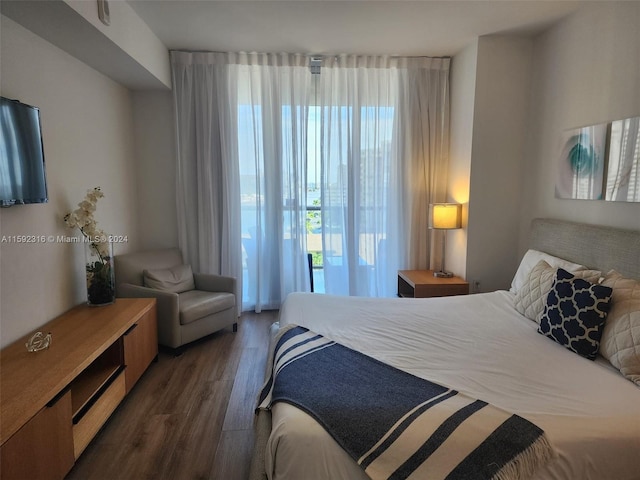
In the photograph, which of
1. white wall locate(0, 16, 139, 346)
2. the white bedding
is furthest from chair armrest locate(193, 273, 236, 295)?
the white bedding

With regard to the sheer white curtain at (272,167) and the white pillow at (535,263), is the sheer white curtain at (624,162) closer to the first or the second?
the white pillow at (535,263)

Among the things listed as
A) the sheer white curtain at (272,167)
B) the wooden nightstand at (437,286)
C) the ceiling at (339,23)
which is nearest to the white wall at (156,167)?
the ceiling at (339,23)

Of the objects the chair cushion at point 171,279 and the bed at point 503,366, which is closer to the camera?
the bed at point 503,366

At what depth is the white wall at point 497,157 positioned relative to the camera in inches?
134

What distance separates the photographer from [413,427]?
53.9 inches

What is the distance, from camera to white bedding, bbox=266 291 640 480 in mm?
1339

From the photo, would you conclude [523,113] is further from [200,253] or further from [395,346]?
[200,253]

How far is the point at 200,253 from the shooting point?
13.1 feet

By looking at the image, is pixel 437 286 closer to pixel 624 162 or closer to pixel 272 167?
pixel 624 162

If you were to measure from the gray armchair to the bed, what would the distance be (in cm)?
93

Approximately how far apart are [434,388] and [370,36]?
3.06 meters

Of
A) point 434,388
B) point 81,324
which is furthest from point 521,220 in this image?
point 81,324

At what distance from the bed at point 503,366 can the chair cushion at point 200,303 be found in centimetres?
89

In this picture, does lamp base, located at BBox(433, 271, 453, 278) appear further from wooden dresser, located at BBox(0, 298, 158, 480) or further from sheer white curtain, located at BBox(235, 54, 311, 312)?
wooden dresser, located at BBox(0, 298, 158, 480)
